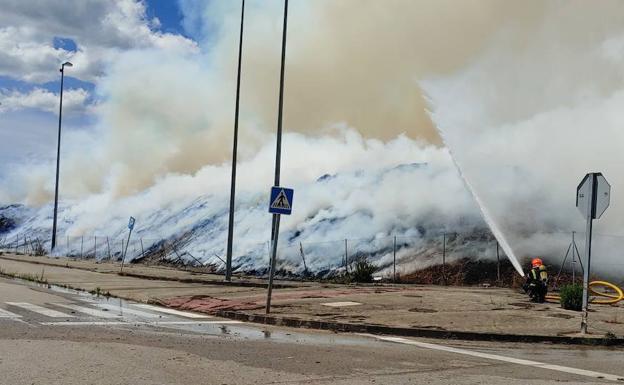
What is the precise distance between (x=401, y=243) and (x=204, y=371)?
22.4 metres

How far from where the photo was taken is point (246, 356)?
846cm

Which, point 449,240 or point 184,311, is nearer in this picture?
point 184,311

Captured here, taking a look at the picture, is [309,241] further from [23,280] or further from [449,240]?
[23,280]

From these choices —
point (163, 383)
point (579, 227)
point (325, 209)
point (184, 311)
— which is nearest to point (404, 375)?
point (163, 383)

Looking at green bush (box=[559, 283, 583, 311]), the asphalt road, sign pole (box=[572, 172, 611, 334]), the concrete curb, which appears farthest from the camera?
green bush (box=[559, 283, 583, 311])

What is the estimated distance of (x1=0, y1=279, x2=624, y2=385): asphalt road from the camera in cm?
709

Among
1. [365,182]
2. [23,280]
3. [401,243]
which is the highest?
[365,182]

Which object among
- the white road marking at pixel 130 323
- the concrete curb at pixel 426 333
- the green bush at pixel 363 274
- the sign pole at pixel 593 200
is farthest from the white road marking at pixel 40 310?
the green bush at pixel 363 274

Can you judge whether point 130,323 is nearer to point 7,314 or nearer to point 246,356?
point 7,314

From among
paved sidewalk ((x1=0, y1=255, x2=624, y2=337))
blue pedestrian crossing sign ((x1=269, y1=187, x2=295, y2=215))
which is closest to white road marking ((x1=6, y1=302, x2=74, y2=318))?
paved sidewalk ((x1=0, y1=255, x2=624, y2=337))

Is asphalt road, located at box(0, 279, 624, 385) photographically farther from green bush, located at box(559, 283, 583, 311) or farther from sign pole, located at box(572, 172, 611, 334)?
green bush, located at box(559, 283, 583, 311)

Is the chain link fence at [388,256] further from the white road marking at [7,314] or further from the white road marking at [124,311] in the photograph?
the white road marking at [7,314]

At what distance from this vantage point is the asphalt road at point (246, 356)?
7086mm

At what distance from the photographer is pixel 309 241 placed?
3328 centimetres
